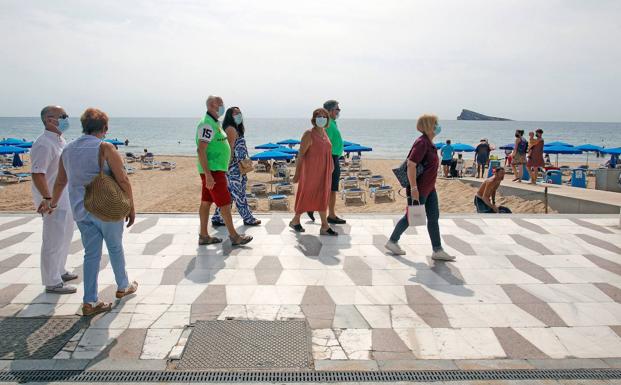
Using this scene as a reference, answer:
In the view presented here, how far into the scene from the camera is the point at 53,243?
4051 millimetres

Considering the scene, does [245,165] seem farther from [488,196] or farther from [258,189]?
[258,189]

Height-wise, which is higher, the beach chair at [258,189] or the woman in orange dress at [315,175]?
the woman in orange dress at [315,175]

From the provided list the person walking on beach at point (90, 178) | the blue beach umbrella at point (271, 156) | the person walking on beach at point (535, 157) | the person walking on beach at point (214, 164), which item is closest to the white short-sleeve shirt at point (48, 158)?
the person walking on beach at point (90, 178)

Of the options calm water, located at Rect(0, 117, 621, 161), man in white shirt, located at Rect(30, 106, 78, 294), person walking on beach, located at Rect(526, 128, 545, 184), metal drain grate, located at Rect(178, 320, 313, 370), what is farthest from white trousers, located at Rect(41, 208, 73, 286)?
Result: calm water, located at Rect(0, 117, 621, 161)

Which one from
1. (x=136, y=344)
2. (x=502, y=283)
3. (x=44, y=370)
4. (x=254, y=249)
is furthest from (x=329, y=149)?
(x=44, y=370)

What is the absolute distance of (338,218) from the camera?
691cm

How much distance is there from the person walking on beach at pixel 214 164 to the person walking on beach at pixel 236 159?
1.72 ft

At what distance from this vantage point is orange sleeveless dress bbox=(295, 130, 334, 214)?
6.05 metres

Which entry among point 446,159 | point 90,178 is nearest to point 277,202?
point 446,159

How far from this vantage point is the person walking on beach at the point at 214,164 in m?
5.22

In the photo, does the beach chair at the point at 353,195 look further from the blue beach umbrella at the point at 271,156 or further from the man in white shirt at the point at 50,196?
the man in white shirt at the point at 50,196

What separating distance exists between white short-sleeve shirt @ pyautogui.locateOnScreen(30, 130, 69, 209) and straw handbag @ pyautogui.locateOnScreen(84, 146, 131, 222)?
0.65 meters

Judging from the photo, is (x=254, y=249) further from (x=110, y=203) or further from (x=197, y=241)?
(x=110, y=203)

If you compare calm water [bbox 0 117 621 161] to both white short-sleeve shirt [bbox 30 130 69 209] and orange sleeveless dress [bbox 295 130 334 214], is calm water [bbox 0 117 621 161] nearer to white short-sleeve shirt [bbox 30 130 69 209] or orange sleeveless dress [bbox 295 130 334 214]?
orange sleeveless dress [bbox 295 130 334 214]
